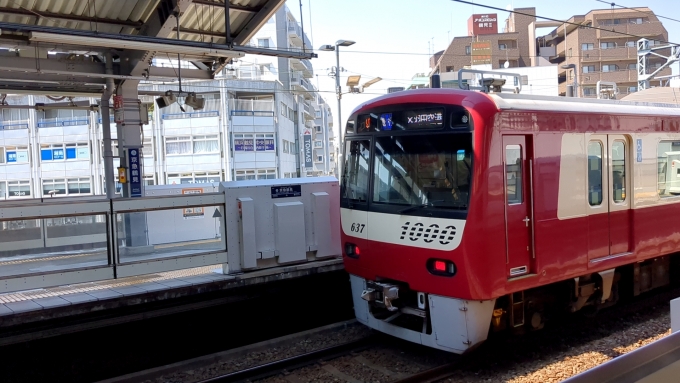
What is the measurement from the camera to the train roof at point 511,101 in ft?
20.5

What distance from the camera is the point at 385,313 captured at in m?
7.34

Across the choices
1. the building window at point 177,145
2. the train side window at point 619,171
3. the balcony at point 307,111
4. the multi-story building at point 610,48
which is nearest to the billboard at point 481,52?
the multi-story building at point 610,48

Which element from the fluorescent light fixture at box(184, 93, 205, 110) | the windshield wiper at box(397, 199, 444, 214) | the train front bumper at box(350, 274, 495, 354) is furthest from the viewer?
the fluorescent light fixture at box(184, 93, 205, 110)

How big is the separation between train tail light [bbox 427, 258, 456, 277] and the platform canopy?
3719 mm

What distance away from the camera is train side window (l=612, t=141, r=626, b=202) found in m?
7.61

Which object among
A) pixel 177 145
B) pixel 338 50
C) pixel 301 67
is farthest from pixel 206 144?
pixel 338 50

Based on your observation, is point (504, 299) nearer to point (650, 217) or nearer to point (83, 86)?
point (650, 217)

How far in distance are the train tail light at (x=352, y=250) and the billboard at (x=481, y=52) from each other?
48.5 meters

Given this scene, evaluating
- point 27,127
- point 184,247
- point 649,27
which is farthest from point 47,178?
point 649,27

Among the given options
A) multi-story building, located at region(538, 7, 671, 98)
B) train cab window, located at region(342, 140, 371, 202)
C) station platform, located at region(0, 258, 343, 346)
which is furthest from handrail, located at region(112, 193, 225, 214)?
multi-story building, located at region(538, 7, 671, 98)

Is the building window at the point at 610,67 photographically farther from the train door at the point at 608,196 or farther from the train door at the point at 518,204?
the train door at the point at 518,204

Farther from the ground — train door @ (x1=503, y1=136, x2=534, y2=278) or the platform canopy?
the platform canopy

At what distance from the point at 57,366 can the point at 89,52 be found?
5.56m

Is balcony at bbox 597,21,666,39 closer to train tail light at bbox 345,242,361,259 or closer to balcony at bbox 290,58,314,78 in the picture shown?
balcony at bbox 290,58,314,78
